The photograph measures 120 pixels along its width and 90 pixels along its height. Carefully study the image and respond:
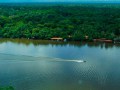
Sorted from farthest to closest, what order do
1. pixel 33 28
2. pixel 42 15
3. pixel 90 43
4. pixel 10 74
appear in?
pixel 42 15 < pixel 33 28 < pixel 90 43 < pixel 10 74

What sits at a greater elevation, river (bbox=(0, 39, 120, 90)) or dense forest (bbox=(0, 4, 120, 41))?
dense forest (bbox=(0, 4, 120, 41))

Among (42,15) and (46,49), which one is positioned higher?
(42,15)

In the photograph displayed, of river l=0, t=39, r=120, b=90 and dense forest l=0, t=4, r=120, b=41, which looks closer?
river l=0, t=39, r=120, b=90

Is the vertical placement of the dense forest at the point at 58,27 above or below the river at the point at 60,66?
above

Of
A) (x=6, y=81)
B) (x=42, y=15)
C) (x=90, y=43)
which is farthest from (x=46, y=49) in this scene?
(x=42, y=15)

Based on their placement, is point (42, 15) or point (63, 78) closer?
point (63, 78)

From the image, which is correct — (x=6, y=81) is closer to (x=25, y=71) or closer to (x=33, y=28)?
(x=25, y=71)

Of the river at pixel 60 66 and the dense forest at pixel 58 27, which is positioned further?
the dense forest at pixel 58 27

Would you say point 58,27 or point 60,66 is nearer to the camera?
point 60,66

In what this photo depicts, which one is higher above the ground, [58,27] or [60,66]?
[58,27]

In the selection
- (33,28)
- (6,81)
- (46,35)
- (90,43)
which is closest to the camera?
(6,81)
